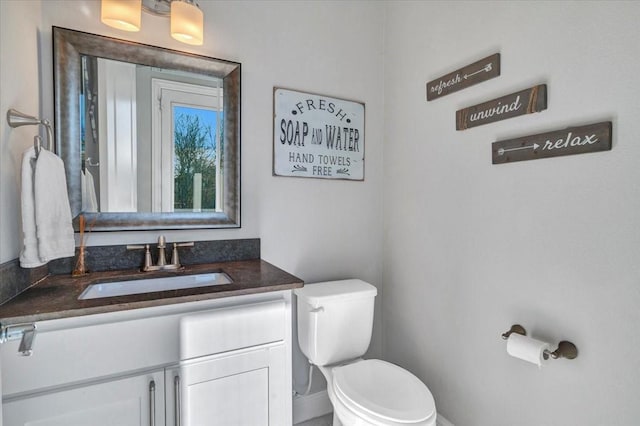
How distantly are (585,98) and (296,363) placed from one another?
1778mm

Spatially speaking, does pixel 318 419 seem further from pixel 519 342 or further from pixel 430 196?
pixel 430 196

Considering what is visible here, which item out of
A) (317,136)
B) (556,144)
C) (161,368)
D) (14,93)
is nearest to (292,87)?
(317,136)

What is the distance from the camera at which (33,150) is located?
1.07 m

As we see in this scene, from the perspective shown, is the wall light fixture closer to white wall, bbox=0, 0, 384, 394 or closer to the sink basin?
white wall, bbox=0, 0, 384, 394

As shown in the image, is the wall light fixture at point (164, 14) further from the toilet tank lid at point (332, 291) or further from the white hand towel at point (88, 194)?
the toilet tank lid at point (332, 291)

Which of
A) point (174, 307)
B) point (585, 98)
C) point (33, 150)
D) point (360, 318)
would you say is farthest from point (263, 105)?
point (585, 98)

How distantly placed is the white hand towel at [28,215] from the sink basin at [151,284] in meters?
0.21

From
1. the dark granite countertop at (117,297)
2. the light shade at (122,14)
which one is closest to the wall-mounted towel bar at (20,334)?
the dark granite countertop at (117,297)

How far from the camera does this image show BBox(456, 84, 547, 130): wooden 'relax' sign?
1194 millimetres

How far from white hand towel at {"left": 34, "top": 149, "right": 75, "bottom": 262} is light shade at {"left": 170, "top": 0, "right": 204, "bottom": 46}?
74 centimetres

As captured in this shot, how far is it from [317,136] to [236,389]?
1.32m

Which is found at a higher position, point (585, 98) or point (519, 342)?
point (585, 98)

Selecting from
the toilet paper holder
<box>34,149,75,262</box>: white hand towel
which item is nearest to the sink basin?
<box>34,149,75,262</box>: white hand towel

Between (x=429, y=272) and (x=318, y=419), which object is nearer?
(x=429, y=272)
